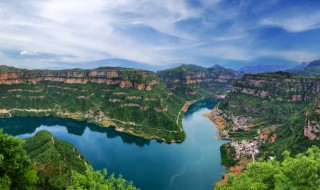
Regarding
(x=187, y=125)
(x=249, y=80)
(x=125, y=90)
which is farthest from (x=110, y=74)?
(x=249, y=80)

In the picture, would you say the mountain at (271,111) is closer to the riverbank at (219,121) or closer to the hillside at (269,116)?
the hillside at (269,116)

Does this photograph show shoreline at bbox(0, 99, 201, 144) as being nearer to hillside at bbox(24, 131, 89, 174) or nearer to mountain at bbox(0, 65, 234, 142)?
mountain at bbox(0, 65, 234, 142)

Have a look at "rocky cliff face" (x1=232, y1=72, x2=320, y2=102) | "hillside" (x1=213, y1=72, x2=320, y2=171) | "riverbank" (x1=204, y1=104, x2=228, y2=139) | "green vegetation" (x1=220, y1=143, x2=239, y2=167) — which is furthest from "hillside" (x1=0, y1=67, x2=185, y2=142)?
"rocky cliff face" (x1=232, y1=72, x2=320, y2=102)

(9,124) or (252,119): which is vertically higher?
(252,119)

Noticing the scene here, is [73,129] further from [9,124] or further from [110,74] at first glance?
[110,74]

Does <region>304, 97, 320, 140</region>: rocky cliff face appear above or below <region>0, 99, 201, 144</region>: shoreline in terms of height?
above

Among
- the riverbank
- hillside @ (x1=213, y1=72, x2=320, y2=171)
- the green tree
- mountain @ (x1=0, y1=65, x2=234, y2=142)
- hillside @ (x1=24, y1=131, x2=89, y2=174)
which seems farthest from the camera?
mountain @ (x1=0, y1=65, x2=234, y2=142)
